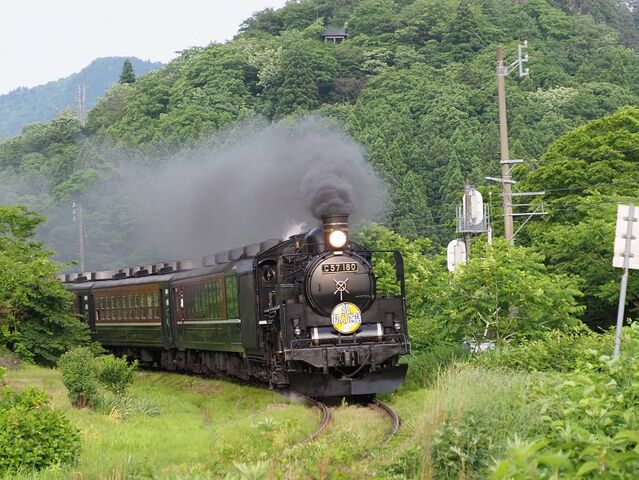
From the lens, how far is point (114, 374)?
840 inches

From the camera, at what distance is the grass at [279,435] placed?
10828mm

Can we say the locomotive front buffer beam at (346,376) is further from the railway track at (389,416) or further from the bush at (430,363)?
the bush at (430,363)

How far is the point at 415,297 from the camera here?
30.8 m

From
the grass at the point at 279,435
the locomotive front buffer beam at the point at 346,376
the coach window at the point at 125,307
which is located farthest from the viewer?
the coach window at the point at 125,307

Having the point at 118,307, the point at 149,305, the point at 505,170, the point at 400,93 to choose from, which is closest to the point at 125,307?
the point at 118,307

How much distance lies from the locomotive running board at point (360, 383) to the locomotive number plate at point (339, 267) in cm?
191

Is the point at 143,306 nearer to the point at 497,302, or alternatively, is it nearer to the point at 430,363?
the point at 497,302

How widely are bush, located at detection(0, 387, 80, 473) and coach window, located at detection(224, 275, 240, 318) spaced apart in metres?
8.78

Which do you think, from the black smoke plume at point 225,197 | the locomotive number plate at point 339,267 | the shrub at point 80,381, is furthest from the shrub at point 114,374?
the locomotive number plate at point 339,267

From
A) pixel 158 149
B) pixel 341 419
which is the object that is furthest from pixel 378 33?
pixel 341 419

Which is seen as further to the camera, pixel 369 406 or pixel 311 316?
pixel 311 316

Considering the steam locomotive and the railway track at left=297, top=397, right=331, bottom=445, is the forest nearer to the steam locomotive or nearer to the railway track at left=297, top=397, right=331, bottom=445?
→ the steam locomotive

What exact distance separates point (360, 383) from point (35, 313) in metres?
13.9

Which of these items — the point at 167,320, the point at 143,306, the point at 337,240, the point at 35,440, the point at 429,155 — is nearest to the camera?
the point at 35,440
